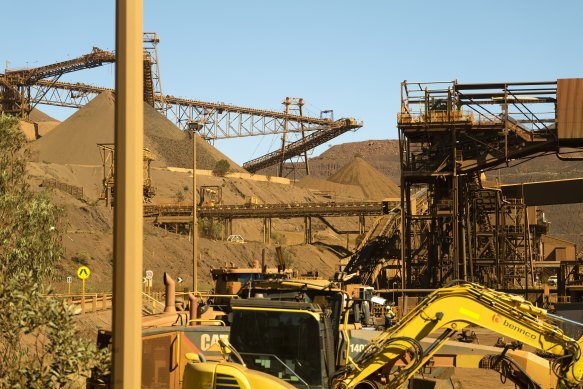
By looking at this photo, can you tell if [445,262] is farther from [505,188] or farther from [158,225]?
[158,225]

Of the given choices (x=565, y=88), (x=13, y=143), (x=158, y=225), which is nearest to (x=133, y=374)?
(x=13, y=143)

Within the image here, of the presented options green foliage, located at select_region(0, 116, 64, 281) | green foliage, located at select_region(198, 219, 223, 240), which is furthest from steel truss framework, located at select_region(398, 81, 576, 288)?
green foliage, located at select_region(198, 219, 223, 240)

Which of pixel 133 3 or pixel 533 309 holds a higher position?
pixel 133 3

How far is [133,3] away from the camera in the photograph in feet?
19.7

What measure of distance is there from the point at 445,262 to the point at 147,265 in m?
24.5

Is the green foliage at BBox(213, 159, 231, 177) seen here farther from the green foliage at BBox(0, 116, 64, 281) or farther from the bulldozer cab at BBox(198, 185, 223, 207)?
the green foliage at BBox(0, 116, 64, 281)

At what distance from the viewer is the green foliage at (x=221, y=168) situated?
417 ft

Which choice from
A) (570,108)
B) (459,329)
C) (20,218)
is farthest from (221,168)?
(459,329)

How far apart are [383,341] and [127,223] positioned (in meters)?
9.06

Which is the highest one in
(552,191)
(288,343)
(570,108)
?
(570,108)

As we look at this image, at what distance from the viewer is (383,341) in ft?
46.4

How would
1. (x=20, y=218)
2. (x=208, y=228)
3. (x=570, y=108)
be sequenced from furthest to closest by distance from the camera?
(x=208, y=228)
(x=570, y=108)
(x=20, y=218)

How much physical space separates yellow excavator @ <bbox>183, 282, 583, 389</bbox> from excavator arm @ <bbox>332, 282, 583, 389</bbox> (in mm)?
15

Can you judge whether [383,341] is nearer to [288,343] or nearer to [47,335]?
[288,343]
